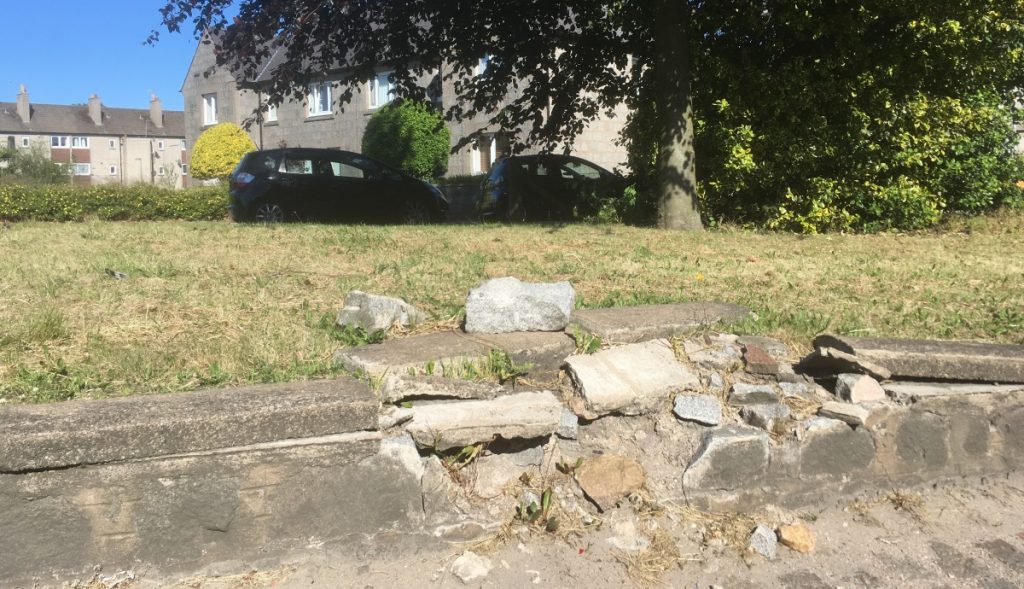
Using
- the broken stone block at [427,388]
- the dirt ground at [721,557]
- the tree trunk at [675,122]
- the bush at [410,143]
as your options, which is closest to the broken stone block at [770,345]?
the dirt ground at [721,557]

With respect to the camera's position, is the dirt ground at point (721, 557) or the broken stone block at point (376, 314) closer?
the dirt ground at point (721, 557)

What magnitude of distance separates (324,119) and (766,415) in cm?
3028

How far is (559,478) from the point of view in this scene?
11.3 feet

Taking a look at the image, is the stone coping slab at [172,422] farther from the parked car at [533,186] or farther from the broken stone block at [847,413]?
the parked car at [533,186]

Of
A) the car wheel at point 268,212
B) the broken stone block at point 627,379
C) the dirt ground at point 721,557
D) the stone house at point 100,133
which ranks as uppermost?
the stone house at point 100,133

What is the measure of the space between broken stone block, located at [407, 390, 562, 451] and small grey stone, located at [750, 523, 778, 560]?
3.02 ft

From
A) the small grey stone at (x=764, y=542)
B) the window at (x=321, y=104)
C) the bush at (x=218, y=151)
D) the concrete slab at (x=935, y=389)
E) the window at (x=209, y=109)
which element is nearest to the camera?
the small grey stone at (x=764, y=542)

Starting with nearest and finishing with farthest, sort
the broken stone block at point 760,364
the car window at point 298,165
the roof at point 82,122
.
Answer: the broken stone block at point 760,364 → the car window at point 298,165 → the roof at point 82,122

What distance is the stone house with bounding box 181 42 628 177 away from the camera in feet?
77.3

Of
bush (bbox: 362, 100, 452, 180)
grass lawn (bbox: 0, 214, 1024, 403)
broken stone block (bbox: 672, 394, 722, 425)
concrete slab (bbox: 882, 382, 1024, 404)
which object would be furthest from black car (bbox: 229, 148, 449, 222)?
concrete slab (bbox: 882, 382, 1024, 404)

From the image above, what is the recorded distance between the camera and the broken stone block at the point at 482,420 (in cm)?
319

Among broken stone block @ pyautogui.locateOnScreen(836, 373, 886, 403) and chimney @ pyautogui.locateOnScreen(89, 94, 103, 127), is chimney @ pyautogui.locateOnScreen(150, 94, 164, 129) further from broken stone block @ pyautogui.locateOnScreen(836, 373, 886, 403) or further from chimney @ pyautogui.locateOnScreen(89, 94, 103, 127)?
Result: broken stone block @ pyautogui.locateOnScreen(836, 373, 886, 403)

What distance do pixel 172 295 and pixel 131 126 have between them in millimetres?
81030

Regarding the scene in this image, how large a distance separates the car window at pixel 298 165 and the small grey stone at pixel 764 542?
473 inches
